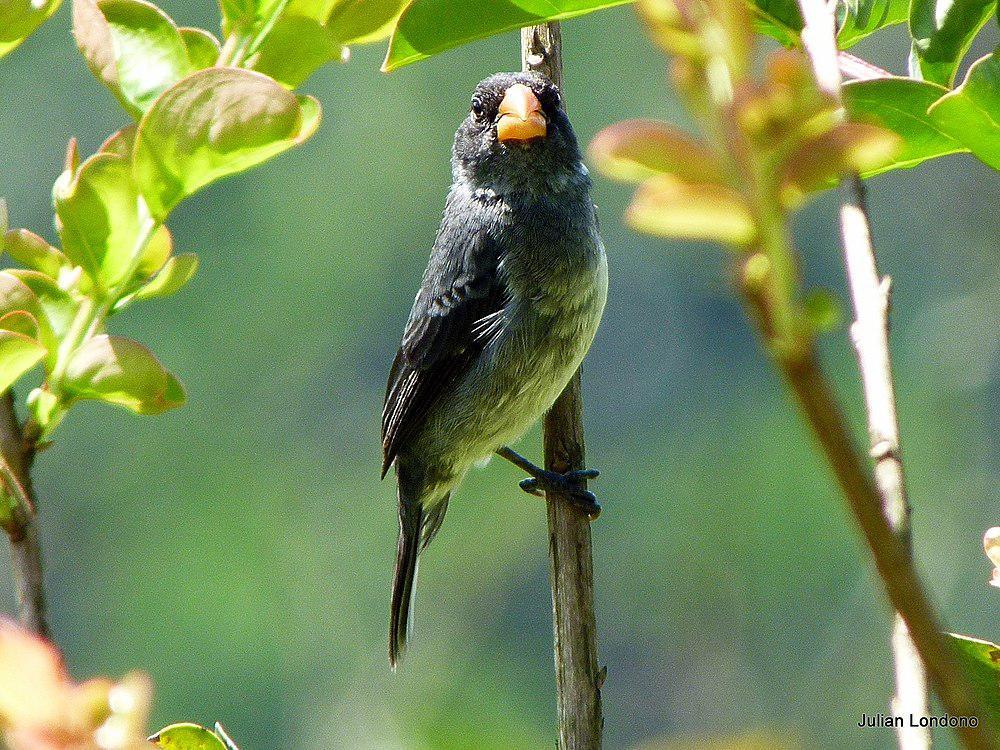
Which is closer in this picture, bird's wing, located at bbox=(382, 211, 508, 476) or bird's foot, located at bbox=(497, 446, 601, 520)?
bird's foot, located at bbox=(497, 446, 601, 520)

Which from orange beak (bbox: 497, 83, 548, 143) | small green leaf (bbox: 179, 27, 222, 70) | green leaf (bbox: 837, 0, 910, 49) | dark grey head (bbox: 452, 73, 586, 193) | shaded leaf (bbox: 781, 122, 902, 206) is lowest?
shaded leaf (bbox: 781, 122, 902, 206)

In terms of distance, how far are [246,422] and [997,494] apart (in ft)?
27.4

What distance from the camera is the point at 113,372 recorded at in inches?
24.2

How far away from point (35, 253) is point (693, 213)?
1.83 ft

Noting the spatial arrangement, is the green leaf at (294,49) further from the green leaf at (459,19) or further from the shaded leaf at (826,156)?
the shaded leaf at (826,156)

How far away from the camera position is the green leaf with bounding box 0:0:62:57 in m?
0.66

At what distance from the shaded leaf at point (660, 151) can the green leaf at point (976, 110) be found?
52 cm

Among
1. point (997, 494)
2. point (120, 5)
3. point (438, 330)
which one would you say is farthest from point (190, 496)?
point (120, 5)

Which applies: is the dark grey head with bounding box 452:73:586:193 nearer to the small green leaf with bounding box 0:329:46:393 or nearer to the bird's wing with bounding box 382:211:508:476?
the bird's wing with bounding box 382:211:508:476

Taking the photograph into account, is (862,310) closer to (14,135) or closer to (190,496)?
(190,496)

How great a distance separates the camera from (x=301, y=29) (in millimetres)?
704

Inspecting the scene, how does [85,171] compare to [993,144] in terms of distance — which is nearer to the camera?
[85,171]

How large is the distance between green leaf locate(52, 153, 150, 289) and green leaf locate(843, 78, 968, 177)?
0.46m

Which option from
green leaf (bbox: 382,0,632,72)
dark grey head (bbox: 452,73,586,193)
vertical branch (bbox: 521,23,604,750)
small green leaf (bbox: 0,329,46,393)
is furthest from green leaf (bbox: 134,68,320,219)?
dark grey head (bbox: 452,73,586,193)
